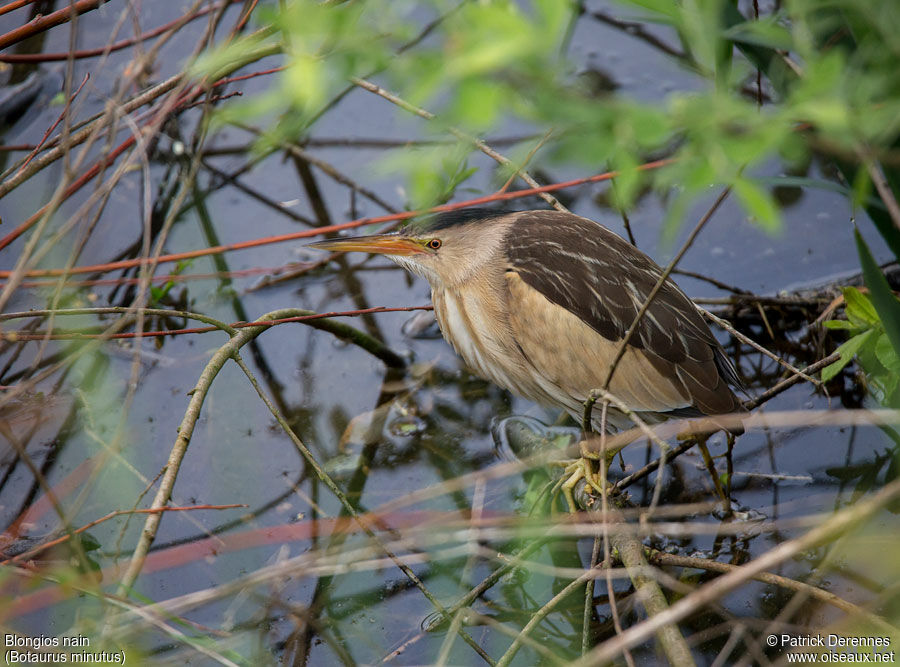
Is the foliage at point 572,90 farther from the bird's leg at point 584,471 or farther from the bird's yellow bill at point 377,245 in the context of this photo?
the bird's yellow bill at point 377,245

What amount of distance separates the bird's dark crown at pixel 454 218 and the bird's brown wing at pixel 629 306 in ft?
0.59

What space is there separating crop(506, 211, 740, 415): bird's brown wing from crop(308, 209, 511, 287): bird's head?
129mm

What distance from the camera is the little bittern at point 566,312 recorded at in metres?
2.18

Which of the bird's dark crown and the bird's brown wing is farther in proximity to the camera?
the bird's dark crown

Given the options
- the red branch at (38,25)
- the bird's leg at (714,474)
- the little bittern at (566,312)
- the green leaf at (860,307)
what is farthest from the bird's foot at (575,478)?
the red branch at (38,25)

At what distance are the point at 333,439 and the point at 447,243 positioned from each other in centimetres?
75

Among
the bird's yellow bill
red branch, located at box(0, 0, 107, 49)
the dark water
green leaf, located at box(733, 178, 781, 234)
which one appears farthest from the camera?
the bird's yellow bill

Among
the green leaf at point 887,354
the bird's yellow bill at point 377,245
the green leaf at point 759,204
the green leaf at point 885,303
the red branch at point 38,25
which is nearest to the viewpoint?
the green leaf at point 759,204

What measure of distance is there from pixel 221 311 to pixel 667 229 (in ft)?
8.25

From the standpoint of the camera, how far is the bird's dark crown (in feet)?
7.95

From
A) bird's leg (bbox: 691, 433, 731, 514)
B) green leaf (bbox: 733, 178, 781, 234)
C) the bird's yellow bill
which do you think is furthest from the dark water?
green leaf (bbox: 733, 178, 781, 234)

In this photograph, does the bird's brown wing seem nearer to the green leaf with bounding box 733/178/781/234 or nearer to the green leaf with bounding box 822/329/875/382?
the green leaf with bounding box 822/329/875/382

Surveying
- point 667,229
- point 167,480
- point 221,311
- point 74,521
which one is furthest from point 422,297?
point 667,229

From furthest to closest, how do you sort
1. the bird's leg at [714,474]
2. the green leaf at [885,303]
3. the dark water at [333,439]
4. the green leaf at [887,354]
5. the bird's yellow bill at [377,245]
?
1. the bird's yellow bill at [377,245]
2. the bird's leg at [714,474]
3. the dark water at [333,439]
4. the green leaf at [887,354]
5. the green leaf at [885,303]
